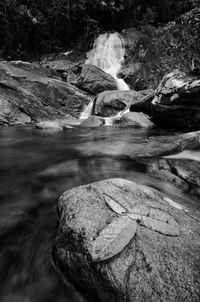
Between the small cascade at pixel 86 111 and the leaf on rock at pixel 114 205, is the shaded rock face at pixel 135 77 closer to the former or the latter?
the small cascade at pixel 86 111

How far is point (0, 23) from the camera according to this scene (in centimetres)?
2308

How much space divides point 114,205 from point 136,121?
31.3ft

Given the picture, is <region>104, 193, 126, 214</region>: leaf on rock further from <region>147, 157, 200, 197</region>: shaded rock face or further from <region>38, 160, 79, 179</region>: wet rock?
<region>38, 160, 79, 179</region>: wet rock

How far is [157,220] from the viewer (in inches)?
82.6

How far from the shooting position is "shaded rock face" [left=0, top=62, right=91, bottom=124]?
13070mm

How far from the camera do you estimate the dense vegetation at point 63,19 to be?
23.0m

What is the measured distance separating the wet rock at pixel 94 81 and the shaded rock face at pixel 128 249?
53.0 feet

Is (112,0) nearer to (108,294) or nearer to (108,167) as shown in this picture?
(108,167)

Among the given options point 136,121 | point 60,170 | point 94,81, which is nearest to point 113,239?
point 60,170

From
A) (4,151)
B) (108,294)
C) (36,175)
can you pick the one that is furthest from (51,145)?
(108,294)

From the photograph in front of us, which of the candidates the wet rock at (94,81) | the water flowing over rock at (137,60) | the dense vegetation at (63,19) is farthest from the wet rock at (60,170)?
the dense vegetation at (63,19)

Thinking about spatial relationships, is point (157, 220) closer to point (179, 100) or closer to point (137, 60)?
point (179, 100)

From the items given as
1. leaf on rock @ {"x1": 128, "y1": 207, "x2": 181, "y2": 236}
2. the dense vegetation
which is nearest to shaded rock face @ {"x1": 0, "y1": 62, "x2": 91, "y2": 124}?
the dense vegetation

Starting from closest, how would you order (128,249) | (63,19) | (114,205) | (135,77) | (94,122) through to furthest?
(128,249), (114,205), (94,122), (135,77), (63,19)
